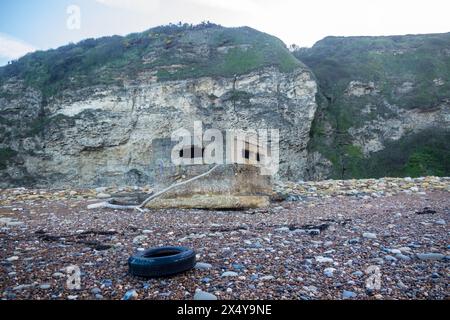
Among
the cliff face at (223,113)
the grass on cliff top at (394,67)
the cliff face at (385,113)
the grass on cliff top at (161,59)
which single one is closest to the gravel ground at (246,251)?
the cliff face at (385,113)

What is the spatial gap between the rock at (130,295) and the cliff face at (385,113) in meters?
23.7

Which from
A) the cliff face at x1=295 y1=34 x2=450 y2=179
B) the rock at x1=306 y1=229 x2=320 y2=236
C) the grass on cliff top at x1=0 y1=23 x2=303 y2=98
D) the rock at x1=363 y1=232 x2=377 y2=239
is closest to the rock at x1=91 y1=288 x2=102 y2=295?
the rock at x1=306 y1=229 x2=320 y2=236

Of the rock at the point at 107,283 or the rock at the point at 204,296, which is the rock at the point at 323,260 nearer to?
the rock at the point at 204,296

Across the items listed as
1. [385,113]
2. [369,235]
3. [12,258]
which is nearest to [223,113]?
[385,113]

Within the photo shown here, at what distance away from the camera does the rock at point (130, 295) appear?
272 cm

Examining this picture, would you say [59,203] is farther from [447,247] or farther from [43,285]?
[447,247]

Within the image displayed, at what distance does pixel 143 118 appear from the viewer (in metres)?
26.3

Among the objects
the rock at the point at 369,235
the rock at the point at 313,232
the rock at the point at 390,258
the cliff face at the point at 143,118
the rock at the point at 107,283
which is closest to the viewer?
the rock at the point at 107,283

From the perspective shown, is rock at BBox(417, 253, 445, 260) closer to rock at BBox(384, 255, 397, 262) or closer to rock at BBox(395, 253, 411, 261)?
rock at BBox(395, 253, 411, 261)

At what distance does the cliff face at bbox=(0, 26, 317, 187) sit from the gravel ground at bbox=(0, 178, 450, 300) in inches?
704

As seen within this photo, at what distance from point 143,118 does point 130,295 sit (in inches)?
974

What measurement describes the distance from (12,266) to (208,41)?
2992 centimetres

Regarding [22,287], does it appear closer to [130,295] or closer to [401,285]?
[130,295]
